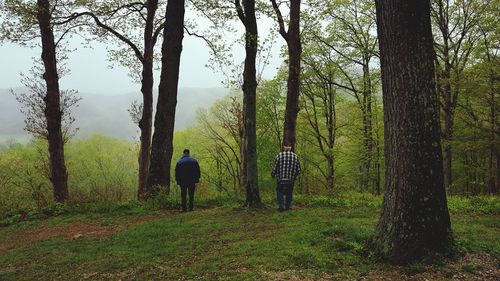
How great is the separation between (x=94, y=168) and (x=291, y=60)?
50.6 meters

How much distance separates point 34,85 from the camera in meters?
21.2

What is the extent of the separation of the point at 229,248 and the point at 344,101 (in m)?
26.4

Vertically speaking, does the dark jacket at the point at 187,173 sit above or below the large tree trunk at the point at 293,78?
below

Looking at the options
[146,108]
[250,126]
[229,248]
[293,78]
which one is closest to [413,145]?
[229,248]

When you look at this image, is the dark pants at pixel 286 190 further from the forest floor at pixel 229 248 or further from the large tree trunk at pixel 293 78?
the large tree trunk at pixel 293 78

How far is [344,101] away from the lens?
31594 millimetres

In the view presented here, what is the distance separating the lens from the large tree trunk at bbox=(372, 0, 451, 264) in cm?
549

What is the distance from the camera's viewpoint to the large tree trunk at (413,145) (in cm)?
549

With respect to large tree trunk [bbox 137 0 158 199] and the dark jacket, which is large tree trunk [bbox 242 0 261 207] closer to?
the dark jacket

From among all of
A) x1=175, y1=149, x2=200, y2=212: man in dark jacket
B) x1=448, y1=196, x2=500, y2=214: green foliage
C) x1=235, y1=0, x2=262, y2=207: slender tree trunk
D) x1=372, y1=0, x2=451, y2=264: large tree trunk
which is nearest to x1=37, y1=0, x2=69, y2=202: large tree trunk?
x1=175, y1=149, x2=200, y2=212: man in dark jacket

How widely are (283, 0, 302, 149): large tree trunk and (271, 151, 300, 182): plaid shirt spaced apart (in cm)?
339

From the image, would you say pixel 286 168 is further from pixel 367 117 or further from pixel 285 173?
pixel 367 117

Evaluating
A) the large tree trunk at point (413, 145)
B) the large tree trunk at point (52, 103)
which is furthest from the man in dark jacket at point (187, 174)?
the large tree trunk at point (413, 145)

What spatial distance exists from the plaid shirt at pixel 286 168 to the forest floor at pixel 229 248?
1.03 metres
